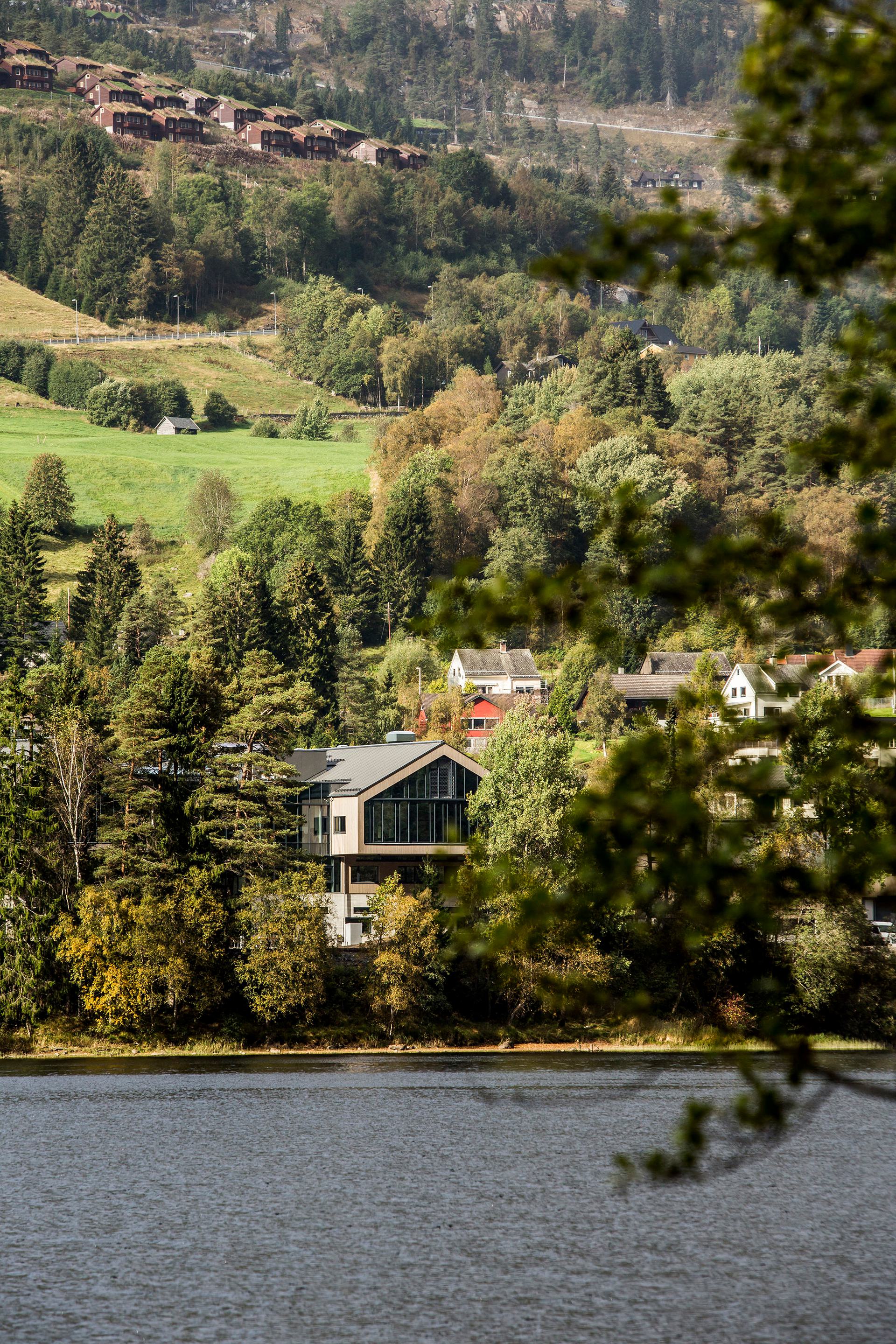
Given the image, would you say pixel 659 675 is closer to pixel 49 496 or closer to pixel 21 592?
pixel 21 592

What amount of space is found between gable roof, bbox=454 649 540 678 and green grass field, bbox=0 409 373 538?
4572cm

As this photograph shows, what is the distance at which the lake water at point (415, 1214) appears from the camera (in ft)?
88.7

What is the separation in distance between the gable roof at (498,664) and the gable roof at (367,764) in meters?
48.7

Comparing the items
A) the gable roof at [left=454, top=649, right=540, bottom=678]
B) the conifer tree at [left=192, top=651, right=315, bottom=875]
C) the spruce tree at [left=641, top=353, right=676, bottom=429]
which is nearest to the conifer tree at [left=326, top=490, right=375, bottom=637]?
the gable roof at [left=454, top=649, right=540, bottom=678]

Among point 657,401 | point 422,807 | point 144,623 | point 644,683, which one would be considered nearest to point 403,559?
point 644,683

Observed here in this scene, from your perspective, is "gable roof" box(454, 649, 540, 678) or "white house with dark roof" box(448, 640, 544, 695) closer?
"white house with dark roof" box(448, 640, 544, 695)

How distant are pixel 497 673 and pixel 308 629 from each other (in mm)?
17511

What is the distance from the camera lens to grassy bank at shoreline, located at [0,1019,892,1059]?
61906mm

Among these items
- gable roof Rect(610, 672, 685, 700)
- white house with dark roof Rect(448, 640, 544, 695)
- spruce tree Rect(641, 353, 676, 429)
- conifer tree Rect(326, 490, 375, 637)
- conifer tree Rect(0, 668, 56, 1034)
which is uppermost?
spruce tree Rect(641, 353, 676, 429)

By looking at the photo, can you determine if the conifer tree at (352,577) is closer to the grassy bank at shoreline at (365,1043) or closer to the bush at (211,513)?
the bush at (211,513)

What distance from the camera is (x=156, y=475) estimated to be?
604 feet

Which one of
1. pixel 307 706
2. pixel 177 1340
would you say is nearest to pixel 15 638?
pixel 307 706

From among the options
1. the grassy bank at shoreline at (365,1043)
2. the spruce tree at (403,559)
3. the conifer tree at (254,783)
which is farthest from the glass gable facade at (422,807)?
the spruce tree at (403,559)

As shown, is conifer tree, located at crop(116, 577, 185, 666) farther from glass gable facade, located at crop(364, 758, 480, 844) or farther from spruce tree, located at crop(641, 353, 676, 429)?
spruce tree, located at crop(641, 353, 676, 429)
